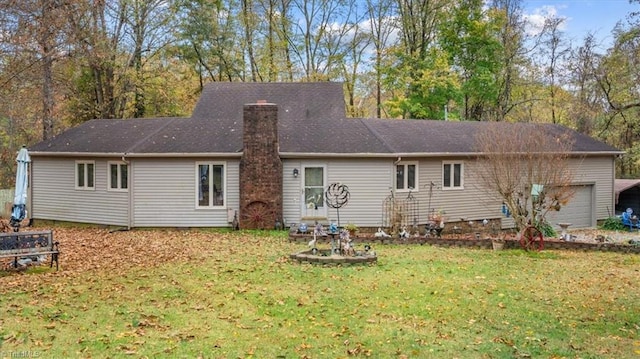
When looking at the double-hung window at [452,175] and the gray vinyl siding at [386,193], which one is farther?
the double-hung window at [452,175]

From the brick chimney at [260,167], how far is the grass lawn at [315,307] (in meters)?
4.35

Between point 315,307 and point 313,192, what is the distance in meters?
9.45

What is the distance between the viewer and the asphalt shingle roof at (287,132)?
16953 mm

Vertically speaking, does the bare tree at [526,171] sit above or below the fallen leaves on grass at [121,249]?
above

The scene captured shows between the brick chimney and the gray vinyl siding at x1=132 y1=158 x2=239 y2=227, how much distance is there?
0.60 meters

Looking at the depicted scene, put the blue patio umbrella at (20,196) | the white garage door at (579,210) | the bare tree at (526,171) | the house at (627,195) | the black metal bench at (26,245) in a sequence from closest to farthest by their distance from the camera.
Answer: the black metal bench at (26,245)
the blue patio umbrella at (20,196)
the bare tree at (526,171)
the white garage door at (579,210)
the house at (627,195)

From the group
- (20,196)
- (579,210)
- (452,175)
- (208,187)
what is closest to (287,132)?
(208,187)

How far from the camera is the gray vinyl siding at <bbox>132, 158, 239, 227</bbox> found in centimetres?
1678

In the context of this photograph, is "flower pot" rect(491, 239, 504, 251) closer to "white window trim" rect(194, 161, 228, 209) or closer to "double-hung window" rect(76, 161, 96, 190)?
"white window trim" rect(194, 161, 228, 209)

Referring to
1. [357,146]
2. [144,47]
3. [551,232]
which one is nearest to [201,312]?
[357,146]

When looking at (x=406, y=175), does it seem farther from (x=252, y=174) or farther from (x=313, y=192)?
(x=252, y=174)

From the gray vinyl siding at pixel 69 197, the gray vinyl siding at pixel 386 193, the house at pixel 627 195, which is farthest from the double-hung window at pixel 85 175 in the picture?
the house at pixel 627 195

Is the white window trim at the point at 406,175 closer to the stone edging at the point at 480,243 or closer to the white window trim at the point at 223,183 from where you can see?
the stone edging at the point at 480,243

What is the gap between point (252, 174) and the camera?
16.5m
